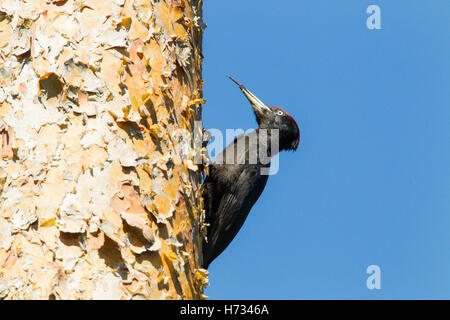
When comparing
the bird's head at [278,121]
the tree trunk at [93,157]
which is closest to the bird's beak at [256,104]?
the bird's head at [278,121]

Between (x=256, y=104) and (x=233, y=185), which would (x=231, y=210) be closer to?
(x=233, y=185)

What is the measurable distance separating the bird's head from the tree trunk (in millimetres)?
2678

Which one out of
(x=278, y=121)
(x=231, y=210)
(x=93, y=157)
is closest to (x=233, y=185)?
(x=231, y=210)

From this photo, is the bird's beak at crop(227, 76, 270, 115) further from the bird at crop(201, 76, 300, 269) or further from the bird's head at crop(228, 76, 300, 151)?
the bird at crop(201, 76, 300, 269)

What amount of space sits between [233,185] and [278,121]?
1182mm

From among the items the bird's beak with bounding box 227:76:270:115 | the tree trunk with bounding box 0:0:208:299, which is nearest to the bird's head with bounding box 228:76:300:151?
the bird's beak with bounding box 227:76:270:115

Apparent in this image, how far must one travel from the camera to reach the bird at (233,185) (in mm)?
5148

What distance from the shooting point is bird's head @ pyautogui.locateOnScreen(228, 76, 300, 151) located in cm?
619

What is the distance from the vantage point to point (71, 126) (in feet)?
10.3

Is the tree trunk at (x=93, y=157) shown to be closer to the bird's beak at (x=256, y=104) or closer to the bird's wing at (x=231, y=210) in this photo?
the bird's wing at (x=231, y=210)

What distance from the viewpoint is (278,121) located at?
20.4ft

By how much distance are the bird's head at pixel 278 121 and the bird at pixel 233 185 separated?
0.18 metres
